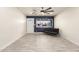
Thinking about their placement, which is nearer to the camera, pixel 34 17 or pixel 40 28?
pixel 40 28

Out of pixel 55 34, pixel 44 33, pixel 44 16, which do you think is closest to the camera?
pixel 55 34

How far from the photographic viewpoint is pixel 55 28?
8016 millimetres

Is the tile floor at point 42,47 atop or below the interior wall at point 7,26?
below

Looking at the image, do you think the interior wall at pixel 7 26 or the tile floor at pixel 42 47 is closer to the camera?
the interior wall at pixel 7 26

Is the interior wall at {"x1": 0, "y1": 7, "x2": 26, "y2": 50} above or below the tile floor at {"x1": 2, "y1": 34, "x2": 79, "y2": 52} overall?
above

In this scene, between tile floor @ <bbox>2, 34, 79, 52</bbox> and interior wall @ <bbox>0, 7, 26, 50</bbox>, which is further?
tile floor @ <bbox>2, 34, 79, 52</bbox>

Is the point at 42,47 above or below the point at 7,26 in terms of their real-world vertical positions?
below
